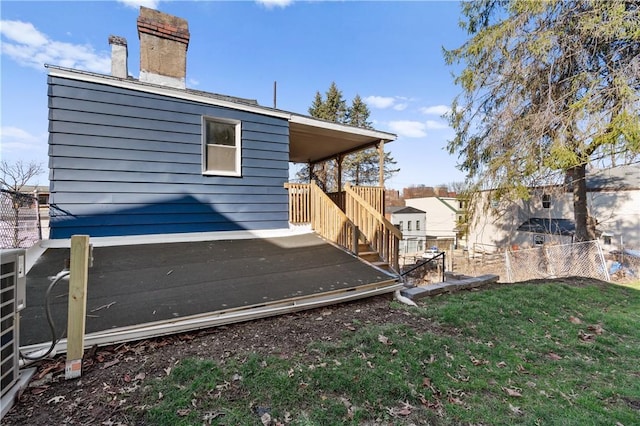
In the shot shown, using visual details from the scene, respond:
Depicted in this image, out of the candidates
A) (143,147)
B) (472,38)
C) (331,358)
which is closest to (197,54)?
(143,147)

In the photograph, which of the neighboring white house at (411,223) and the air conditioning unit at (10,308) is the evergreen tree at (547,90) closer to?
the air conditioning unit at (10,308)

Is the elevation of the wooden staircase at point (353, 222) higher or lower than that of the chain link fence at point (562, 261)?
higher

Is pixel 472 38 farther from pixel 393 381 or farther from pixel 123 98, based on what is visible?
pixel 393 381

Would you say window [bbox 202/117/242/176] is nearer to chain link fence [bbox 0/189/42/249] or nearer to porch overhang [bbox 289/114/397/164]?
porch overhang [bbox 289/114/397/164]

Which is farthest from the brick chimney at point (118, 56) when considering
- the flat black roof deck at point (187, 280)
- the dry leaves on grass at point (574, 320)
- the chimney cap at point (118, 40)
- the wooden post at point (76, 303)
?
the dry leaves on grass at point (574, 320)

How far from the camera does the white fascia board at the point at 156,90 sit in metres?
4.82

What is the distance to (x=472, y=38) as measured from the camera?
1012cm

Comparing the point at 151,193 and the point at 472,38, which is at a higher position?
the point at 472,38

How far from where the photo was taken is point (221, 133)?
20.2 ft

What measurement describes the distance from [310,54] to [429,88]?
5721mm

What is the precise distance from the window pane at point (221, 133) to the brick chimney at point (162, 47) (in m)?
1.26

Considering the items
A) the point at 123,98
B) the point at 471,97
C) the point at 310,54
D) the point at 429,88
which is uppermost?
the point at 310,54

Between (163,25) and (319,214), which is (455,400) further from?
(163,25)

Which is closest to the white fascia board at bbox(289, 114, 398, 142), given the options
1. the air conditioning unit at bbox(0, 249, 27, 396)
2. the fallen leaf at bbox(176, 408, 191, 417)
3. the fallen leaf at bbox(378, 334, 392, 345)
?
the fallen leaf at bbox(378, 334, 392, 345)
